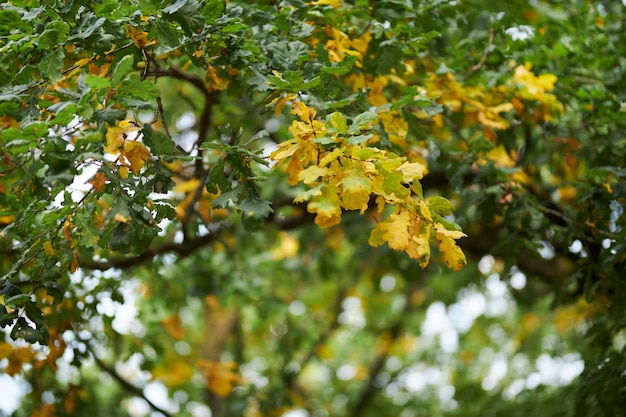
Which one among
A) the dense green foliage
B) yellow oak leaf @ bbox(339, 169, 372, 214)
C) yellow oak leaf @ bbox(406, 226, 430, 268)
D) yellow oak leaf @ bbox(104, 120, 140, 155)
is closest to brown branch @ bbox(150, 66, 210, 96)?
the dense green foliage

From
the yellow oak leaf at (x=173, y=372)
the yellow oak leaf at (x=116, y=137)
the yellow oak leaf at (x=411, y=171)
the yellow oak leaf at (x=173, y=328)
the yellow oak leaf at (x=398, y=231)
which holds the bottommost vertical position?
the yellow oak leaf at (x=173, y=372)

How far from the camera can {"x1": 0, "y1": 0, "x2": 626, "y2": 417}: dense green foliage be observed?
2.02 metres

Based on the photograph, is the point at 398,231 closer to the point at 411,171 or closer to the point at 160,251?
the point at 411,171

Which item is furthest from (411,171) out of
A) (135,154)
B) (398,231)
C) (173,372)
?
(173,372)

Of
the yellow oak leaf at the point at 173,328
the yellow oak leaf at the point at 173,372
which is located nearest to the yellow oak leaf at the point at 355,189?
the yellow oak leaf at the point at 173,328

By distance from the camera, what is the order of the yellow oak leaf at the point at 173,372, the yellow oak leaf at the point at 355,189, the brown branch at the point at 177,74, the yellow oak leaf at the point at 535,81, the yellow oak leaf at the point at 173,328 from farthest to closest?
the yellow oak leaf at the point at 173,372
the yellow oak leaf at the point at 173,328
the yellow oak leaf at the point at 535,81
the brown branch at the point at 177,74
the yellow oak leaf at the point at 355,189

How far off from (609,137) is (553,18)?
95 cm

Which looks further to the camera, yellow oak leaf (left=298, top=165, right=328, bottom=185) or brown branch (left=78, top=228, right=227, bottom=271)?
brown branch (left=78, top=228, right=227, bottom=271)

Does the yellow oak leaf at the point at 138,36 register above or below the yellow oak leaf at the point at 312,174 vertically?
above

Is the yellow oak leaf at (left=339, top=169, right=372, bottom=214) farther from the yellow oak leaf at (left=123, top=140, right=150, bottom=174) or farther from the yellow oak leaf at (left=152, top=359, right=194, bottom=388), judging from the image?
the yellow oak leaf at (left=152, top=359, right=194, bottom=388)

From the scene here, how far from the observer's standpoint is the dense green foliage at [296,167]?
2.02 metres

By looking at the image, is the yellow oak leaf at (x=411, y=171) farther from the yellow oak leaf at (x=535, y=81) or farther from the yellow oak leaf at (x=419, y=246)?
the yellow oak leaf at (x=535, y=81)

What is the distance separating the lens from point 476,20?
10.6ft

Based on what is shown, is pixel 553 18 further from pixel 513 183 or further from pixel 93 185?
pixel 93 185
